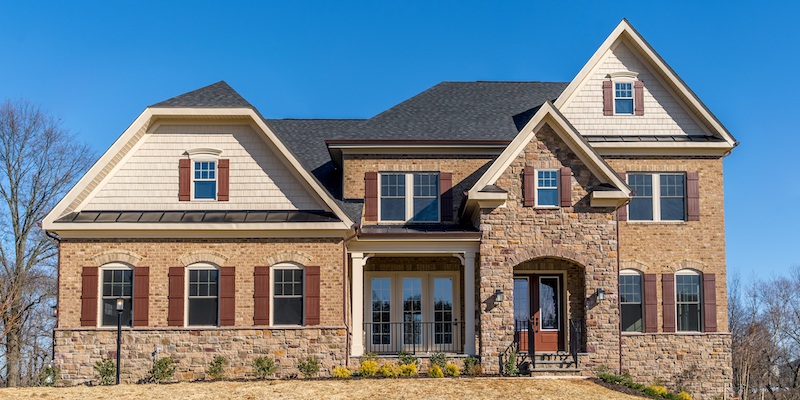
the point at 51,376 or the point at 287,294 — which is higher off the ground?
the point at 287,294

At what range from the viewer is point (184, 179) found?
18.0 meters

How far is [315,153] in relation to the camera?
2269 cm

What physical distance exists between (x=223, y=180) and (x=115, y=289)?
386cm

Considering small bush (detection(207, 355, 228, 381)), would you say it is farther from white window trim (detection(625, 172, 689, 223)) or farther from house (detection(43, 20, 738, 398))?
white window trim (detection(625, 172, 689, 223))

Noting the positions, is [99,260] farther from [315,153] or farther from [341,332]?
[315,153]

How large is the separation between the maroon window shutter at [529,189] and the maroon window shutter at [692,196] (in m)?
5.35

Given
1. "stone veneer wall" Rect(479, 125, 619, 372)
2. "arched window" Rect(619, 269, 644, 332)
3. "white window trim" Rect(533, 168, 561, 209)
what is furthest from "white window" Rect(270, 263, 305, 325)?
"arched window" Rect(619, 269, 644, 332)

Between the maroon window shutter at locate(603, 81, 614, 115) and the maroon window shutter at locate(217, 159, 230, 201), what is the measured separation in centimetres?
1121

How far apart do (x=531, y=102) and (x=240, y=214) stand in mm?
10774

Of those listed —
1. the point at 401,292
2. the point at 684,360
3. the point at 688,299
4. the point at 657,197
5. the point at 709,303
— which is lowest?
the point at 684,360

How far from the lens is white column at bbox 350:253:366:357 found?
1770cm

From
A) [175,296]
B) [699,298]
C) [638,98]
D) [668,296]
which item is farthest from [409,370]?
[638,98]

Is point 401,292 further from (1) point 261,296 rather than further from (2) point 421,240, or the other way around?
(1) point 261,296

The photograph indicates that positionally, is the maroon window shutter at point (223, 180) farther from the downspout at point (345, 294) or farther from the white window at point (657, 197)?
the white window at point (657, 197)
